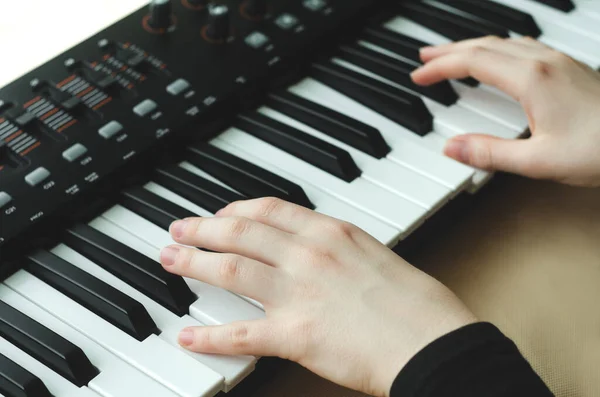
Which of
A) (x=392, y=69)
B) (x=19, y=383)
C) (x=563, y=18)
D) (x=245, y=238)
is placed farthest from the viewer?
(x=563, y=18)

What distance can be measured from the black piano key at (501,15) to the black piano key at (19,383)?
869 millimetres

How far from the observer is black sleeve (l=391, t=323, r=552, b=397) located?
752 millimetres

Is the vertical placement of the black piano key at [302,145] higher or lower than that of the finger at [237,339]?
higher

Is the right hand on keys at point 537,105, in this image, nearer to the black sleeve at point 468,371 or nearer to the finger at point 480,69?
the finger at point 480,69

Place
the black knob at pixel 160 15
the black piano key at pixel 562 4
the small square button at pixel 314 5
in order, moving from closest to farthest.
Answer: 1. the black knob at pixel 160 15
2. the small square button at pixel 314 5
3. the black piano key at pixel 562 4

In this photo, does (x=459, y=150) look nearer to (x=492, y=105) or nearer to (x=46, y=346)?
(x=492, y=105)

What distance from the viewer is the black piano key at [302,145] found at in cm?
100

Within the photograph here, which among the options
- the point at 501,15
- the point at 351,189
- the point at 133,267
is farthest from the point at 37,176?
the point at 501,15

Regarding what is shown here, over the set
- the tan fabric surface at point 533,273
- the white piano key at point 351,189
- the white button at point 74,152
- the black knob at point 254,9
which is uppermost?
the black knob at point 254,9

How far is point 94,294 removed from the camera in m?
0.83

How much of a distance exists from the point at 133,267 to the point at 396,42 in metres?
0.57

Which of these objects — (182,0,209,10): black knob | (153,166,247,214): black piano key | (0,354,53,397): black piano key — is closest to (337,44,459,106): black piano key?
(182,0,209,10): black knob

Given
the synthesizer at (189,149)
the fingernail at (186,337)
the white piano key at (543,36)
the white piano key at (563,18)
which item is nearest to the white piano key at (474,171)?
the synthesizer at (189,149)

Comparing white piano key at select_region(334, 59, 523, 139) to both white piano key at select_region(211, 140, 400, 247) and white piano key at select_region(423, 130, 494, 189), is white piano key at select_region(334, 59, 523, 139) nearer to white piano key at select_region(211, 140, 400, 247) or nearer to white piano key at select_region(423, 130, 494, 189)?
white piano key at select_region(423, 130, 494, 189)
